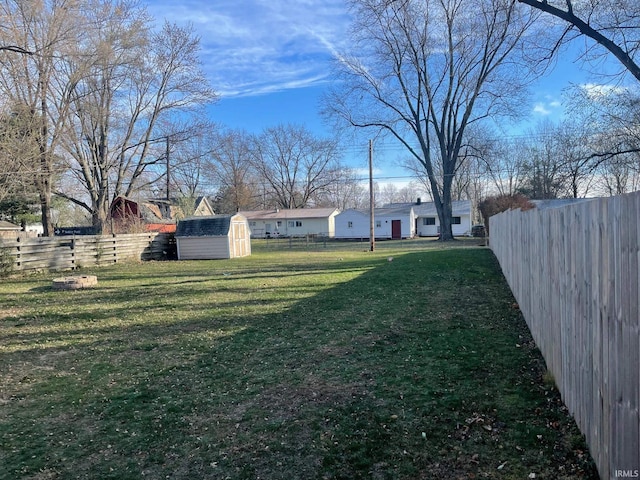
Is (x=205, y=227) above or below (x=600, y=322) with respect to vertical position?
above

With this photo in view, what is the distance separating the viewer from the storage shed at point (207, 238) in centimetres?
2123

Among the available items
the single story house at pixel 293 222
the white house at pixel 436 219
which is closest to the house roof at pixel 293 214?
the single story house at pixel 293 222

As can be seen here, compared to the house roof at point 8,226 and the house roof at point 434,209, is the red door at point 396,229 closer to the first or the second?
the house roof at point 434,209

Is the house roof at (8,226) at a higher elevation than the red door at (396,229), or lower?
higher

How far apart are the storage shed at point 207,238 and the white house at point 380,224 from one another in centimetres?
2088

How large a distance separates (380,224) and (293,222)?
1303 centimetres

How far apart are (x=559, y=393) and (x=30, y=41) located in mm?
18040

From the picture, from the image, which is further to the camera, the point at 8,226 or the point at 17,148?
the point at 8,226

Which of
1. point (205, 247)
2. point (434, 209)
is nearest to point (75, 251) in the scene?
point (205, 247)

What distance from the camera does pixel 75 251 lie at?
1658 centimetres

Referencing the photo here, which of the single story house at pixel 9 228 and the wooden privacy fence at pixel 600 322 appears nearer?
the wooden privacy fence at pixel 600 322

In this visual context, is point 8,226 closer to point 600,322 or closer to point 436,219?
point 436,219

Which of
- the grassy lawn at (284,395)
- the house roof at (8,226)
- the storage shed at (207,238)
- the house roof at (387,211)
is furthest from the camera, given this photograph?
the house roof at (387,211)

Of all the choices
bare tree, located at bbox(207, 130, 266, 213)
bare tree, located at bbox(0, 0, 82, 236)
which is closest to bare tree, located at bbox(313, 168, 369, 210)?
bare tree, located at bbox(207, 130, 266, 213)
